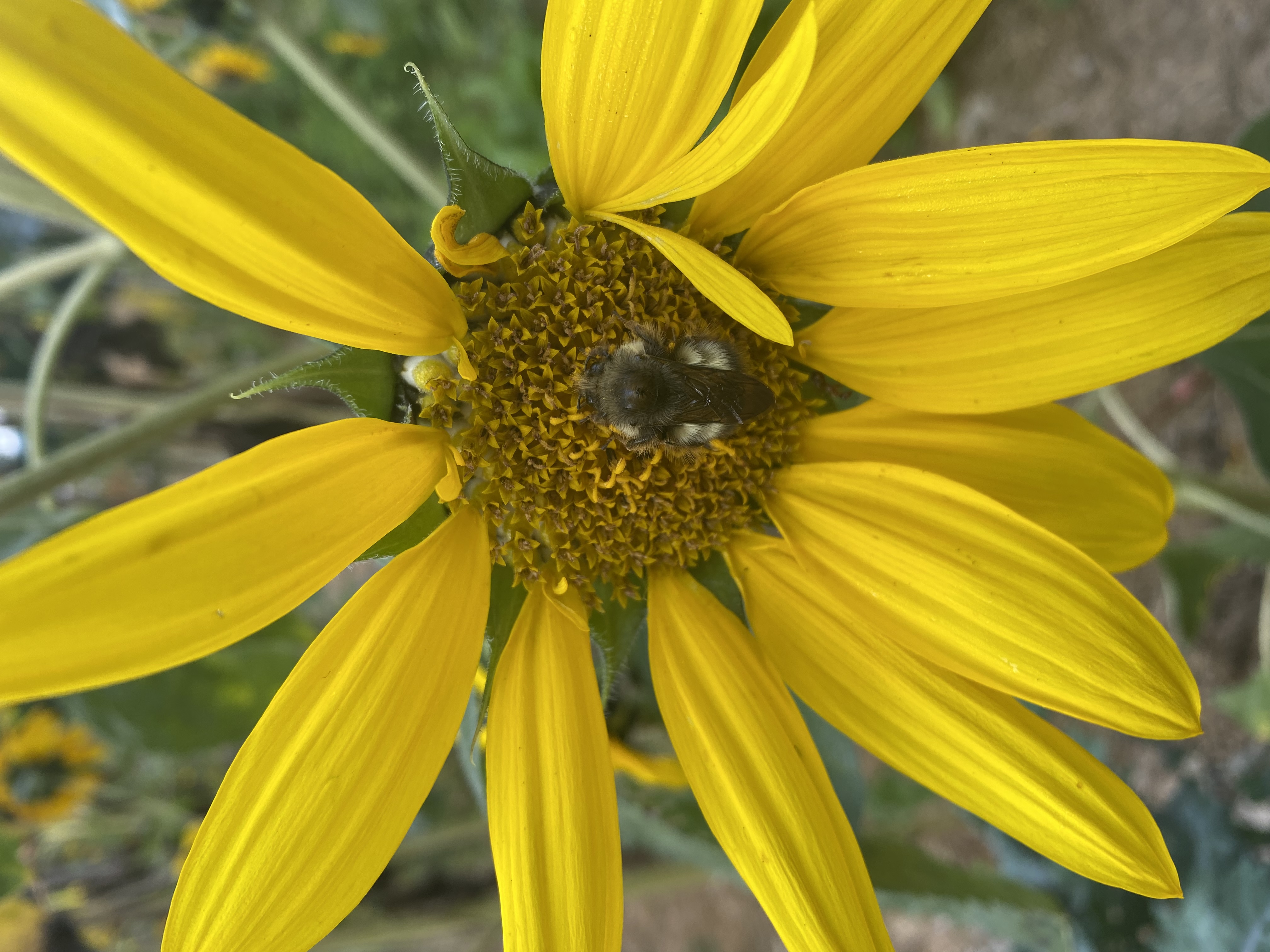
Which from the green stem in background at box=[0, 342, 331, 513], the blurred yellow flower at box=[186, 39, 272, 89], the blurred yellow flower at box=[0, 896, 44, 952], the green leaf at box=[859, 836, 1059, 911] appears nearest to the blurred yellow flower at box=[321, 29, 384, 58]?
the blurred yellow flower at box=[186, 39, 272, 89]

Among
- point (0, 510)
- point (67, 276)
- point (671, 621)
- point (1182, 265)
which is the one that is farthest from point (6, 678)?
point (67, 276)

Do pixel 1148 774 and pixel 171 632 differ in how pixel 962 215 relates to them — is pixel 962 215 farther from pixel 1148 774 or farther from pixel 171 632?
pixel 1148 774

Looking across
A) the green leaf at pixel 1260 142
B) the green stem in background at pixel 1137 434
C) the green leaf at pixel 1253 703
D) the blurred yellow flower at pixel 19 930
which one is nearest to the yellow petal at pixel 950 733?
the green stem in background at pixel 1137 434

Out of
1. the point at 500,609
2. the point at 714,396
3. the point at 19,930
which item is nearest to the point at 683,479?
the point at 714,396

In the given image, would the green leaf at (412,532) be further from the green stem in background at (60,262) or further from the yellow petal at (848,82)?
the green stem in background at (60,262)

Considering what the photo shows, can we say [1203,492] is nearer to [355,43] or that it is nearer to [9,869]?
[9,869]

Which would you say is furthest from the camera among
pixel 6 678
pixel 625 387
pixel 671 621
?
pixel 671 621
